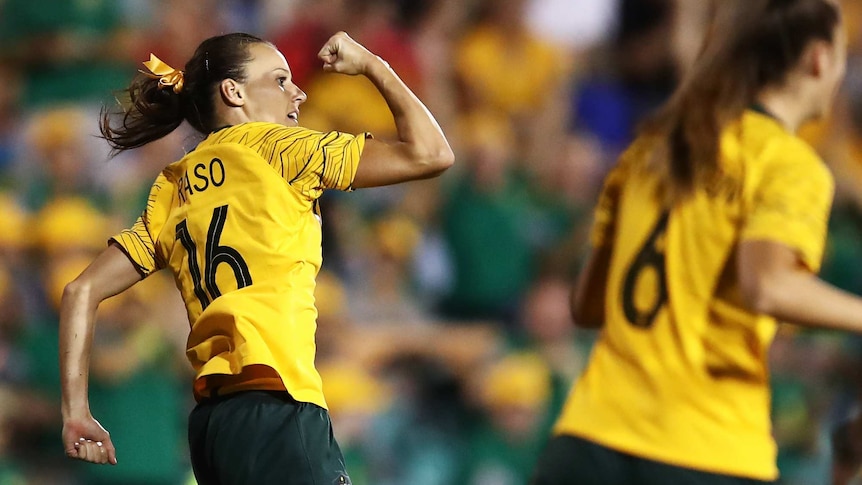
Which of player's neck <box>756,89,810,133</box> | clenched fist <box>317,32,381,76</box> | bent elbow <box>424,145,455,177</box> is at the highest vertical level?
clenched fist <box>317,32,381,76</box>

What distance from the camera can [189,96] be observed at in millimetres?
3514

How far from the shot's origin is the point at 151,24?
26.3 ft

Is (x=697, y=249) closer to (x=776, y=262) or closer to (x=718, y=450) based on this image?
(x=776, y=262)

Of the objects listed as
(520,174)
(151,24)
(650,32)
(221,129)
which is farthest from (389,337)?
(221,129)

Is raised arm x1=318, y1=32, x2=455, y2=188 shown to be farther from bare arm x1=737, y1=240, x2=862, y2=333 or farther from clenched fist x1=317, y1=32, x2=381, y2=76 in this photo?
bare arm x1=737, y1=240, x2=862, y2=333

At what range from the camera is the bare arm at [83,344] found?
329cm

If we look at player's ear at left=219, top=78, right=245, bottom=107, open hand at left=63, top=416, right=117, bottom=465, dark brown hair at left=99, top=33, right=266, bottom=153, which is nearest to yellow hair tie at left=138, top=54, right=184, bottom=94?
dark brown hair at left=99, top=33, right=266, bottom=153

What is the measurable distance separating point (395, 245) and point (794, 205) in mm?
5175

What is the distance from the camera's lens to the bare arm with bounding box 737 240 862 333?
2.94 m

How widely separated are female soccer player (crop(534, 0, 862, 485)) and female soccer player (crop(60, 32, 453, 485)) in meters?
0.56

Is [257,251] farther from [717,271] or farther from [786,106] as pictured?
[786,106]

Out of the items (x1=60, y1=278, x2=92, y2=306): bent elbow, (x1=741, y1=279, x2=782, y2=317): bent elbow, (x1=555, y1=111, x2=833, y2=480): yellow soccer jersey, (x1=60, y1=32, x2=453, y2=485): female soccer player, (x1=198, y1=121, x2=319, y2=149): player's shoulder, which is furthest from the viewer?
(x1=60, y1=278, x2=92, y2=306): bent elbow

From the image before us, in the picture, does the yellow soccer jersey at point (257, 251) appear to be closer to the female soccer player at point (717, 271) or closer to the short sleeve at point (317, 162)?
the short sleeve at point (317, 162)

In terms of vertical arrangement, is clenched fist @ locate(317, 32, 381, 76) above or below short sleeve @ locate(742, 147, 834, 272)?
above
